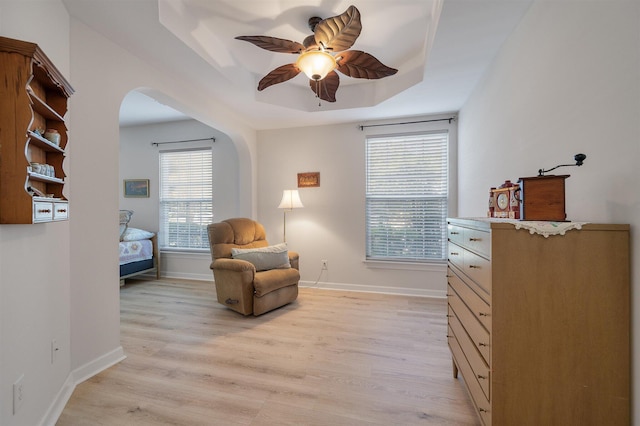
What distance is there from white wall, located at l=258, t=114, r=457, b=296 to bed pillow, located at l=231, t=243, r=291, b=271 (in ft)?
2.80

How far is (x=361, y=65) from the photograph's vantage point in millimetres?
2102

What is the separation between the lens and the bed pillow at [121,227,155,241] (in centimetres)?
426

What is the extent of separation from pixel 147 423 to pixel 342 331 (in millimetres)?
1665

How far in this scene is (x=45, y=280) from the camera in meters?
1.56

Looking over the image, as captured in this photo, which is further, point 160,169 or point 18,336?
point 160,169

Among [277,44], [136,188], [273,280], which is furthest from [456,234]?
[136,188]

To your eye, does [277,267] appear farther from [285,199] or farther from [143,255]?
[143,255]

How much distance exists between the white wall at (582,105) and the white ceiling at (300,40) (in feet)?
1.12

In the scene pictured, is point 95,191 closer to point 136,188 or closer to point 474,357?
point 474,357

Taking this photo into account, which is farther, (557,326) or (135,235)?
(135,235)

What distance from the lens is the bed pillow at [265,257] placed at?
323 centimetres

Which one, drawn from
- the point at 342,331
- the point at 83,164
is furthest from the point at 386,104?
the point at 83,164

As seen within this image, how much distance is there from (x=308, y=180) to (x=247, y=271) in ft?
5.79

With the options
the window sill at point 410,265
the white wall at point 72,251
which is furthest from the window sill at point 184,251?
the window sill at point 410,265
